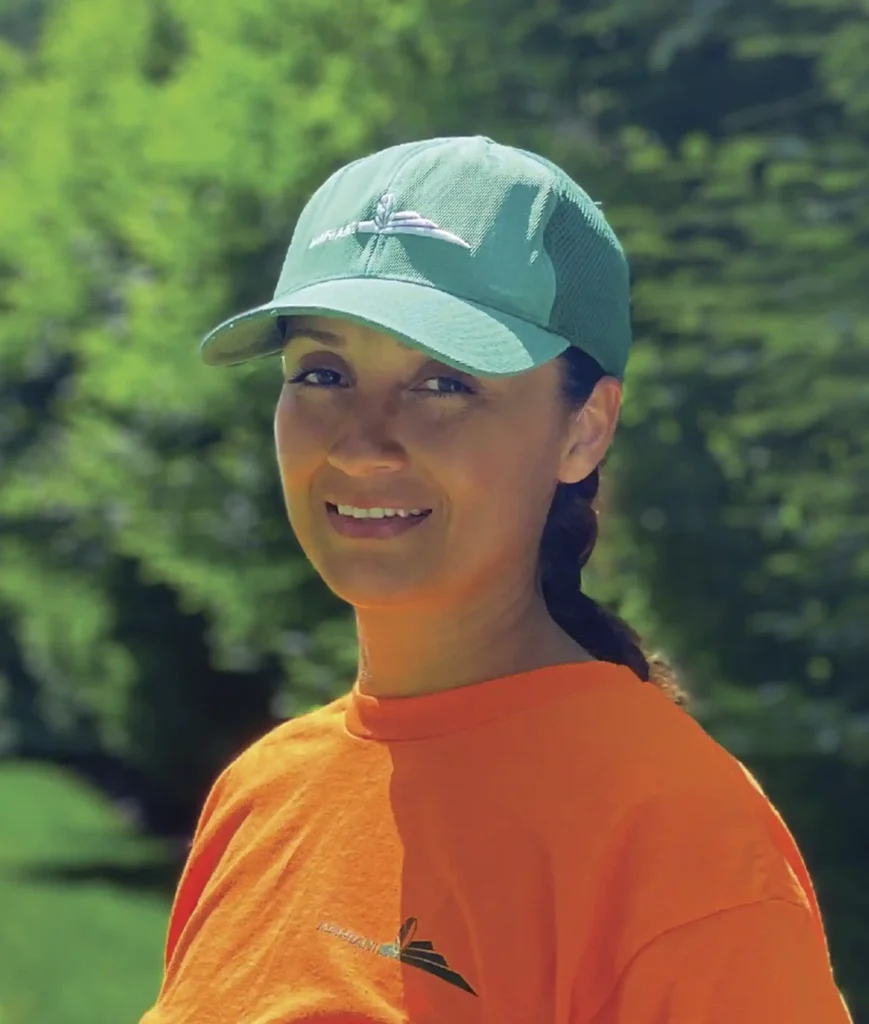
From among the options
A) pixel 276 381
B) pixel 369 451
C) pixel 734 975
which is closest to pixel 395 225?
pixel 369 451

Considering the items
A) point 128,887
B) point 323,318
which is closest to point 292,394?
point 323,318

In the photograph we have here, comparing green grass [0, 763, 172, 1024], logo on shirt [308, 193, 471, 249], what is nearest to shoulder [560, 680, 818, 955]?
logo on shirt [308, 193, 471, 249]

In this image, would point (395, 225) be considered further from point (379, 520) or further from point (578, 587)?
point (578, 587)

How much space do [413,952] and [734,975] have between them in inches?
12.6

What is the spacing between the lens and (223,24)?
8172 millimetres

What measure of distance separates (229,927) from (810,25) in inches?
159

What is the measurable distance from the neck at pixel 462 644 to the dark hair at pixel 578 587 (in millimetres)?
79

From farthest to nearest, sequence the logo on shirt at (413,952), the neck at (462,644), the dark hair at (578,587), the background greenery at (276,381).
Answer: the background greenery at (276,381), the dark hair at (578,587), the neck at (462,644), the logo on shirt at (413,952)

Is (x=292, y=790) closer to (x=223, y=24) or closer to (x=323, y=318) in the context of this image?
(x=323, y=318)

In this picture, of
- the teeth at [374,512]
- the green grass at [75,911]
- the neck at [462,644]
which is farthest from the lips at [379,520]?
the green grass at [75,911]

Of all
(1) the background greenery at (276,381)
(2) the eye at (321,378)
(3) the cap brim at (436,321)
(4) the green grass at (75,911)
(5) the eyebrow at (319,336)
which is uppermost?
(3) the cap brim at (436,321)

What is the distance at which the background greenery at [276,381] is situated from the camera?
15.6 ft

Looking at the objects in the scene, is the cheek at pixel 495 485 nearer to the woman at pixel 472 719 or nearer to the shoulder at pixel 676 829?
the woman at pixel 472 719

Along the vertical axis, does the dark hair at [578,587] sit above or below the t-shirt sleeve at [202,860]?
above
